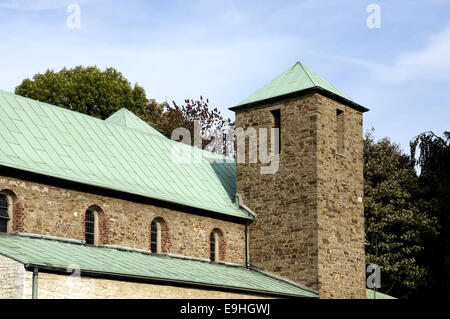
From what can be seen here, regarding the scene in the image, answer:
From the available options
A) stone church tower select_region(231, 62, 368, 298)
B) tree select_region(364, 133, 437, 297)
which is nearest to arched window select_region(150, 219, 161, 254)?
stone church tower select_region(231, 62, 368, 298)

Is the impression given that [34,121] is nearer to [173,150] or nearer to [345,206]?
[173,150]

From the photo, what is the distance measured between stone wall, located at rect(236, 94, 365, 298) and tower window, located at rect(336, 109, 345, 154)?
166 millimetres

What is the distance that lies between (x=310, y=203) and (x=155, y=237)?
610cm

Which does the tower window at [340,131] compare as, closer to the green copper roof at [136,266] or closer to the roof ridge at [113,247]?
the green copper roof at [136,266]

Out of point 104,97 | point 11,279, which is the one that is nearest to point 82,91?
point 104,97

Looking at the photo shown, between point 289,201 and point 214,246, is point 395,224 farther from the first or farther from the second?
point 214,246

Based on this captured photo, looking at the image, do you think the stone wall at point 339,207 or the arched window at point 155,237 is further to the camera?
the stone wall at point 339,207

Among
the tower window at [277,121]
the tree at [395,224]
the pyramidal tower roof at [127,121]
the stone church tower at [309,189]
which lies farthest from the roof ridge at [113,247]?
the tree at [395,224]

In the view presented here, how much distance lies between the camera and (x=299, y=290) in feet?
90.9

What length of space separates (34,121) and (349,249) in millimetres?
13041

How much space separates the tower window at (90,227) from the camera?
24750 mm

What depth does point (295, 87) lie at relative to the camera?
3031 cm

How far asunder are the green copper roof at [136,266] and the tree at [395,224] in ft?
45.0

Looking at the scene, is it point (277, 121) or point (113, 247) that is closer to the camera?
point (113, 247)
